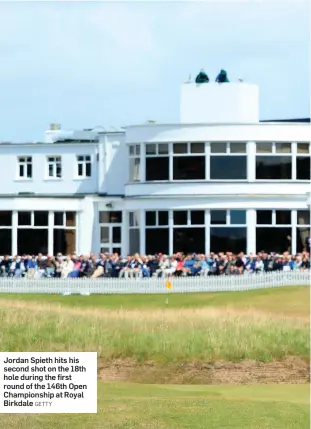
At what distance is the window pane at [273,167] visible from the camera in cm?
5228

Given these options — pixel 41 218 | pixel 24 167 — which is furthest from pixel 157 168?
pixel 24 167

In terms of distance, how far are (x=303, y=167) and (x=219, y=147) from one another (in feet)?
9.73

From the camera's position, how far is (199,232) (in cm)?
5162

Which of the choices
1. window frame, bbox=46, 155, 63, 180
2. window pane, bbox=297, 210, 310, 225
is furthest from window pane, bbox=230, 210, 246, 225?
window frame, bbox=46, 155, 63, 180

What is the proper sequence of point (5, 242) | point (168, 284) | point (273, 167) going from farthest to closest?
point (273, 167), point (5, 242), point (168, 284)

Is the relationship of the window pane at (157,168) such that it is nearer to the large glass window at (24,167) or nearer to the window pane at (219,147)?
the window pane at (219,147)

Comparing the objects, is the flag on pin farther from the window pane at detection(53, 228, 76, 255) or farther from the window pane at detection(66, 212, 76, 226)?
the window pane at detection(66, 212, 76, 226)

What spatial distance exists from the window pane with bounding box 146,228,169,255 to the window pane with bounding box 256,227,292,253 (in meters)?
3.09

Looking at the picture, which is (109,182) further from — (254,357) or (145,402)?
(145,402)

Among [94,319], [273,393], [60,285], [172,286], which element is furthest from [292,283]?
[273,393]

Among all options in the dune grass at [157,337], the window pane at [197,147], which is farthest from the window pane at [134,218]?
the dune grass at [157,337]

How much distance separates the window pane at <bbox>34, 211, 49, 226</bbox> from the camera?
51781mm

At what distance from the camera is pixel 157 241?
170ft
